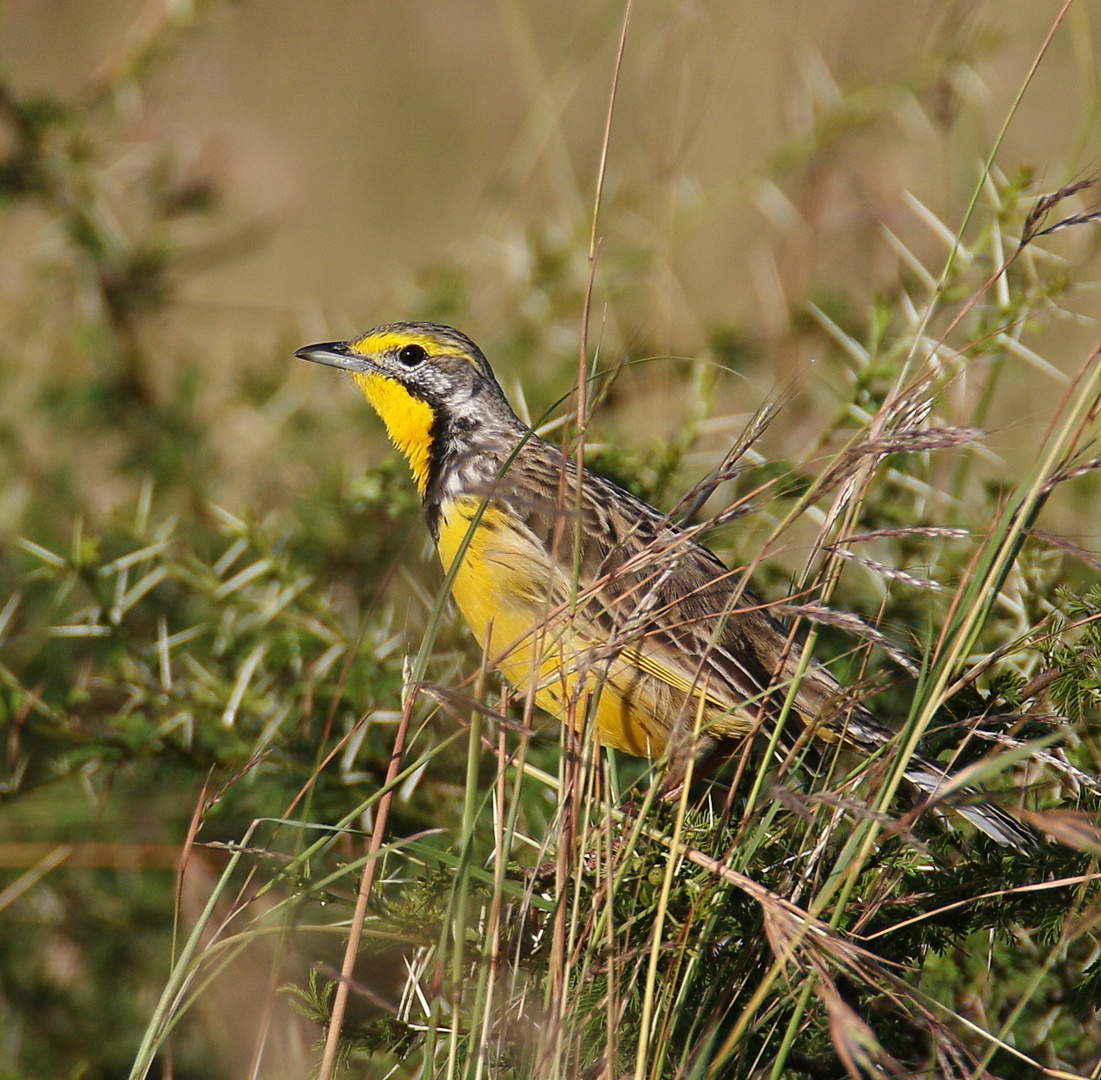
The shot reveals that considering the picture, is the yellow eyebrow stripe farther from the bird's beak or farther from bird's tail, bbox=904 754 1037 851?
bird's tail, bbox=904 754 1037 851

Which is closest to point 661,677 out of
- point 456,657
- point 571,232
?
point 456,657

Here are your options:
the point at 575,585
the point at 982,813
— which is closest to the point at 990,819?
the point at 982,813

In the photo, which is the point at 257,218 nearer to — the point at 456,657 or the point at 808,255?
the point at 808,255

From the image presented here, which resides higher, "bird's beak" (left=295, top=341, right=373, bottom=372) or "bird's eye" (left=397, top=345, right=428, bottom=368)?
"bird's eye" (left=397, top=345, right=428, bottom=368)

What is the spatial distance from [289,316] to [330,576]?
4.18 meters

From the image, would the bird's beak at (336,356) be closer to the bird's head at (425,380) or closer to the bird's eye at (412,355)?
the bird's head at (425,380)

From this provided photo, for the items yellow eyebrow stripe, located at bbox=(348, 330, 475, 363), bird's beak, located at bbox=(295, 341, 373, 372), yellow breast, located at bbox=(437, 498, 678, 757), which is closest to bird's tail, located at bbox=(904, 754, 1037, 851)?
yellow breast, located at bbox=(437, 498, 678, 757)

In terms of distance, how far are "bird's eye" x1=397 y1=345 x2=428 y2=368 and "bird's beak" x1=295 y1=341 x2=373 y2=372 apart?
0.43 feet

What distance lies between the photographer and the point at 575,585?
226 cm

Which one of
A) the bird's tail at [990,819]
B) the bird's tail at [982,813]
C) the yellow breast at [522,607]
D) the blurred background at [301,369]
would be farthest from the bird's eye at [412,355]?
the bird's tail at [990,819]

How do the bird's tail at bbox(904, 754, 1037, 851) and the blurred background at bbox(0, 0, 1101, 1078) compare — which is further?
the blurred background at bbox(0, 0, 1101, 1078)

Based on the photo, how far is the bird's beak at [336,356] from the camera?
4234 millimetres

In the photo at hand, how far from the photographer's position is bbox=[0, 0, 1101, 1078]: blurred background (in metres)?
3.58

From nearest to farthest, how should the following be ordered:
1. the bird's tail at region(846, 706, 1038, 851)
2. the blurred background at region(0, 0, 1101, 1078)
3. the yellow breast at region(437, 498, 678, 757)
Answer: the bird's tail at region(846, 706, 1038, 851) < the yellow breast at region(437, 498, 678, 757) < the blurred background at region(0, 0, 1101, 1078)
